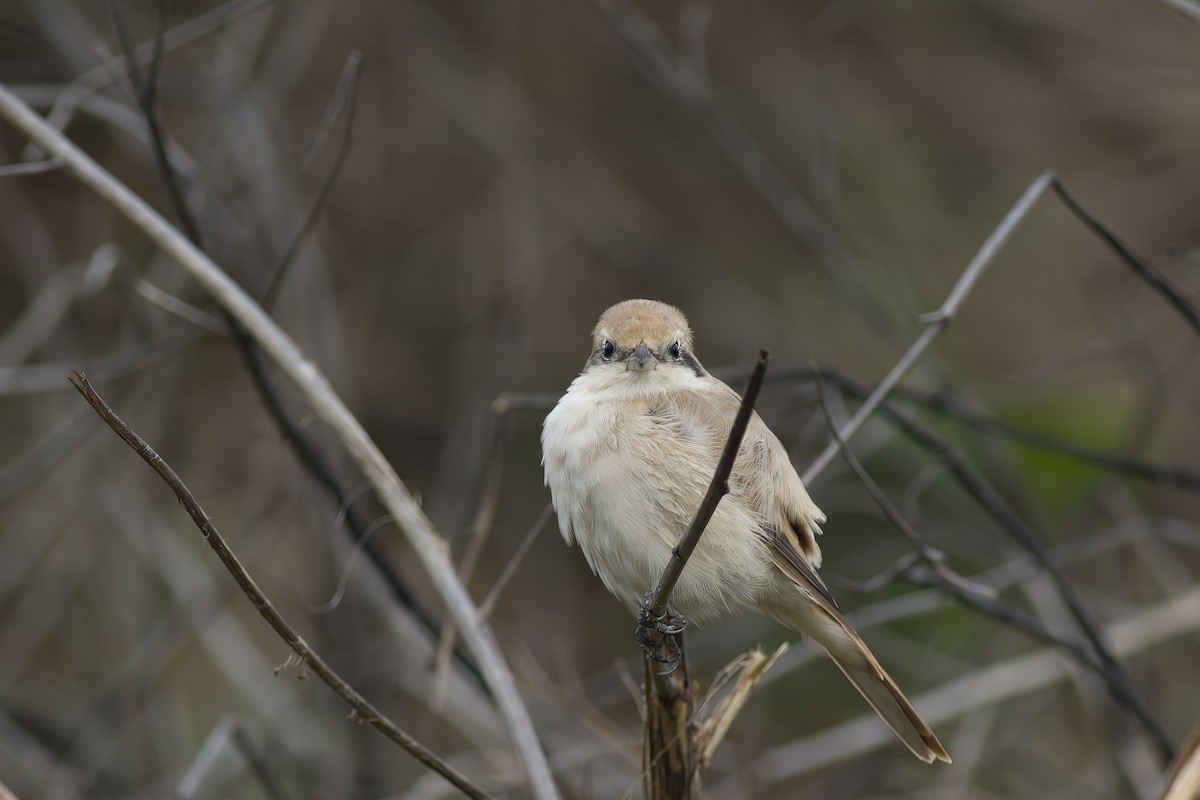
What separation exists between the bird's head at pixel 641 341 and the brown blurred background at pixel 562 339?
411 millimetres

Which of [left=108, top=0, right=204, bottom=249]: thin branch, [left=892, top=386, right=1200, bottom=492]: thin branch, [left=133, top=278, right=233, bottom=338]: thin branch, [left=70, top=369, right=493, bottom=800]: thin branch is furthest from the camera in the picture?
[left=892, top=386, right=1200, bottom=492]: thin branch

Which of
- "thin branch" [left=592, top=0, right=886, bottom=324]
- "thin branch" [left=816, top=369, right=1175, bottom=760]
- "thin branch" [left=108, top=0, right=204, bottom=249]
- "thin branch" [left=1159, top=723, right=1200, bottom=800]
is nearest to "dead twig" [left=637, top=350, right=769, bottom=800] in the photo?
"thin branch" [left=1159, top=723, right=1200, bottom=800]

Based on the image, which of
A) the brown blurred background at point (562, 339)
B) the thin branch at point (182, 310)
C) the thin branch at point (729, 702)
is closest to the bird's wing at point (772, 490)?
the thin branch at point (729, 702)

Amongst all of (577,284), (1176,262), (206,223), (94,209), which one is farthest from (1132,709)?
(94,209)

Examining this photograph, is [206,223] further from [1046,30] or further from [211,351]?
[1046,30]

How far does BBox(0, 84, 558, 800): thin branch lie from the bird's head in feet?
2.46

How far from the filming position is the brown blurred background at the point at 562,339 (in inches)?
205

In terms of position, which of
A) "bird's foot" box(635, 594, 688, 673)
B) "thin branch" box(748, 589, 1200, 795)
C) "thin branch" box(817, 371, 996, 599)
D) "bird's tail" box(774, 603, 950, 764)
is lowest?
"thin branch" box(748, 589, 1200, 795)

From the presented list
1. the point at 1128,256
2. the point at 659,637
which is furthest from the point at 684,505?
the point at 1128,256

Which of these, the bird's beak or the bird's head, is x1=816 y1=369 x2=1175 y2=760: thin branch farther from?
the bird's beak

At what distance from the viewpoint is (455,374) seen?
286 inches

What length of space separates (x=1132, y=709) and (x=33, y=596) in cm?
493

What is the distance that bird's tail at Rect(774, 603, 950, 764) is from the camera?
316cm

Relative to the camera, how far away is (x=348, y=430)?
3.29 m
